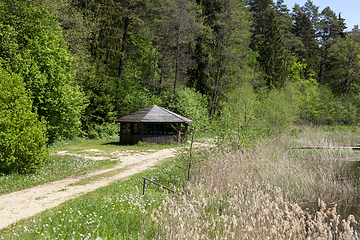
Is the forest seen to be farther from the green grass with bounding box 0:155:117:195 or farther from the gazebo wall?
the gazebo wall

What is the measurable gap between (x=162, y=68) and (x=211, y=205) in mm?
27382

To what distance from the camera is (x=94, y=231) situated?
5105mm

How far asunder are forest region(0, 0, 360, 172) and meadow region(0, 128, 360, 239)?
1.97 metres

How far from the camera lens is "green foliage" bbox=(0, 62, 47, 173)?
10.8m

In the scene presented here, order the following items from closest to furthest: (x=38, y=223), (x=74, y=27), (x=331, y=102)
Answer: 1. (x=38, y=223)
2. (x=74, y=27)
3. (x=331, y=102)

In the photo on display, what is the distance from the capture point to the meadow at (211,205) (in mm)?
4148

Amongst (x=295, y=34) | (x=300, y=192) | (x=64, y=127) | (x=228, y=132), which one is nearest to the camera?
(x=300, y=192)

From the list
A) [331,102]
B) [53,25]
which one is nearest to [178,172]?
[53,25]

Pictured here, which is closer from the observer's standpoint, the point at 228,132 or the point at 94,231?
the point at 94,231

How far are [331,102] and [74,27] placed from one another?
1620 inches

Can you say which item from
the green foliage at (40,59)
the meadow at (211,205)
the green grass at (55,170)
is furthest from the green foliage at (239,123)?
the green foliage at (40,59)

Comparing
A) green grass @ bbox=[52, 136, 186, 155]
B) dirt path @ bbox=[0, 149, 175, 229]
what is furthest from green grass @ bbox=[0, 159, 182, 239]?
green grass @ bbox=[52, 136, 186, 155]

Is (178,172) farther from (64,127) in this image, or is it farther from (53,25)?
(53,25)

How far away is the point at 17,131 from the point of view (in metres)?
11.1
